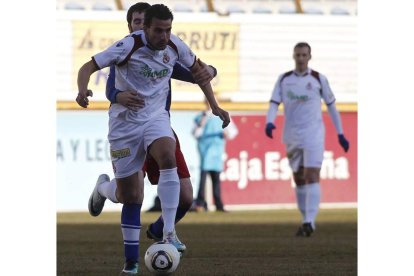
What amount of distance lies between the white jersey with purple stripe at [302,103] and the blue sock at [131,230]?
264 inches

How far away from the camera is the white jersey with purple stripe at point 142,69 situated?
27.6 feet

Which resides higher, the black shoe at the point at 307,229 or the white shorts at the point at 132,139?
the white shorts at the point at 132,139

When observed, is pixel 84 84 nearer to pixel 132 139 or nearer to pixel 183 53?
pixel 132 139

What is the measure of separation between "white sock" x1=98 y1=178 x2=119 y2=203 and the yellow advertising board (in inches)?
678

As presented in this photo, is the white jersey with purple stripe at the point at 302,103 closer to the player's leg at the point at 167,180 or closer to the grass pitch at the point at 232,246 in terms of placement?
the grass pitch at the point at 232,246

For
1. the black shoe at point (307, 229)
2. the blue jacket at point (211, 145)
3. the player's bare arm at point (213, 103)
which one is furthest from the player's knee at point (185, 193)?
the blue jacket at point (211, 145)

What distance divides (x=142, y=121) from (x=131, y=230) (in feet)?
2.30

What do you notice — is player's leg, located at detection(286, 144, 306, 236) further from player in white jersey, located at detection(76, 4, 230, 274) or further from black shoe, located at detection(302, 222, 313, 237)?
player in white jersey, located at detection(76, 4, 230, 274)

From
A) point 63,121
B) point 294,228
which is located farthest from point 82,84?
point 63,121

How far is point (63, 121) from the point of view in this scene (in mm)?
24875
